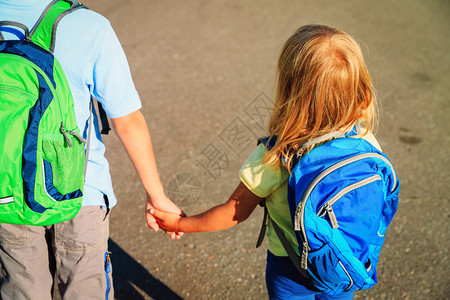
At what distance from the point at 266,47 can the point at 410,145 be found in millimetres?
2383

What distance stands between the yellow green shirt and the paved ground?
0.45 m

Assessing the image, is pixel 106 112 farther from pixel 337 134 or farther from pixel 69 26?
pixel 337 134

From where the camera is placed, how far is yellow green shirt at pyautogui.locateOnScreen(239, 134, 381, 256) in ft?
5.13

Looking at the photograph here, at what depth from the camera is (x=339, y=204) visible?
1.42 metres

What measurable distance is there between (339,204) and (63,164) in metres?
0.96

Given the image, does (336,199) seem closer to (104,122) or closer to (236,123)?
(104,122)

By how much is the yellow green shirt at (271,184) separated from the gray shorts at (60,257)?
673 millimetres

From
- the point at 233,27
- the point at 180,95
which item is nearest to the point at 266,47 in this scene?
the point at 233,27

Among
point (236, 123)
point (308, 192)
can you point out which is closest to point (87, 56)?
point (308, 192)

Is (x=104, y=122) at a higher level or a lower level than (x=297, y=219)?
higher

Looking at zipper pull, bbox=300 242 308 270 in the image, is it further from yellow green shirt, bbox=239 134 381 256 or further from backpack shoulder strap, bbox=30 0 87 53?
backpack shoulder strap, bbox=30 0 87 53

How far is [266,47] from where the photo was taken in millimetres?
5594

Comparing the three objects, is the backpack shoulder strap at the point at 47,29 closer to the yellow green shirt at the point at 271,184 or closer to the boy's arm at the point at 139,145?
the boy's arm at the point at 139,145

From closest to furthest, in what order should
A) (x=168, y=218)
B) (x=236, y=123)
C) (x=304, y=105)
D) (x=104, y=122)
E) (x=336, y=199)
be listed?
(x=336, y=199) < (x=304, y=105) < (x=104, y=122) < (x=168, y=218) < (x=236, y=123)
